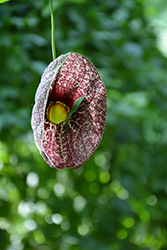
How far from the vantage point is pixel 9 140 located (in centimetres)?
108

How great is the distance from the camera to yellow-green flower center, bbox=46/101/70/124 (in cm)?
38

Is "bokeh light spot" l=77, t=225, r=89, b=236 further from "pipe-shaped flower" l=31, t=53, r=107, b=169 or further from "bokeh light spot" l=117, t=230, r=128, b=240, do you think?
"pipe-shaped flower" l=31, t=53, r=107, b=169

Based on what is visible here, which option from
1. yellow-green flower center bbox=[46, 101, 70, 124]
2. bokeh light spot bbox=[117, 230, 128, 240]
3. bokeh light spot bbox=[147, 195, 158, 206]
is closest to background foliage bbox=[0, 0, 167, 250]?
bokeh light spot bbox=[117, 230, 128, 240]

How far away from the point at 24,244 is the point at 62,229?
18cm

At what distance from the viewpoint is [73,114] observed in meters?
0.39

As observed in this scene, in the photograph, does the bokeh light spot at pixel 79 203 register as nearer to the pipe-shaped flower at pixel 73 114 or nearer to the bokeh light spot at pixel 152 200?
the bokeh light spot at pixel 152 200

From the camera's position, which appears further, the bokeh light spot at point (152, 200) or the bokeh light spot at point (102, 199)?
the bokeh light spot at point (152, 200)

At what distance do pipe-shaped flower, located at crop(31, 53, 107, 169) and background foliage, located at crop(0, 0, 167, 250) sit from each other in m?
0.55

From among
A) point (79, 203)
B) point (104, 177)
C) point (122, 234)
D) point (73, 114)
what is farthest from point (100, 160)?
point (73, 114)

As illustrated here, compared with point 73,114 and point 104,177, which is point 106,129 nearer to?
point 104,177

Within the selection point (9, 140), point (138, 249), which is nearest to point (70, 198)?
point (9, 140)

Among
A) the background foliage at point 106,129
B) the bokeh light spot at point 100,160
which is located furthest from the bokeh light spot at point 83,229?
the bokeh light spot at point 100,160

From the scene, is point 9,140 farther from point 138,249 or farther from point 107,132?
point 138,249

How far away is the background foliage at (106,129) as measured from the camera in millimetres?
1018
